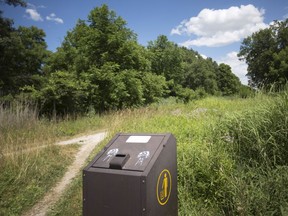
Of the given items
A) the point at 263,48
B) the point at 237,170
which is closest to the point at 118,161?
the point at 237,170

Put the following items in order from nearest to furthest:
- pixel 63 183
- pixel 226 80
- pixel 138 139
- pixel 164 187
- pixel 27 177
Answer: pixel 164 187 < pixel 138 139 < pixel 27 177 < pixel 63 183 < pixel 226 80

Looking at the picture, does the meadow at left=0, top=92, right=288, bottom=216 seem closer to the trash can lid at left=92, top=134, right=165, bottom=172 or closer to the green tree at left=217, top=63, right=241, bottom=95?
the trash can lid at left=92, top=134, right=165, bottom=172

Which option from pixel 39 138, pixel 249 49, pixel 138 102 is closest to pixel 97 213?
pixel 39 138

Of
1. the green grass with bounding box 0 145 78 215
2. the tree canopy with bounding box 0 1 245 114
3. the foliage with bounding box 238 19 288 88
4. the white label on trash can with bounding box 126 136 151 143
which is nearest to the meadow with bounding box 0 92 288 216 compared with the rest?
the green grass with bounding box 0 145 78 215

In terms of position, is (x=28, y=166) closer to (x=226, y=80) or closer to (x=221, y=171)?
(x=221, y=171)

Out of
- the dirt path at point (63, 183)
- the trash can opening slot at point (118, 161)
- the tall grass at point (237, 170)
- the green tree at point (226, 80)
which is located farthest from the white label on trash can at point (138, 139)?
the green tree at point (226, 80)

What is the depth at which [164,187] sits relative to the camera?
2641 mm

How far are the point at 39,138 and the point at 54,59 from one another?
13.2m

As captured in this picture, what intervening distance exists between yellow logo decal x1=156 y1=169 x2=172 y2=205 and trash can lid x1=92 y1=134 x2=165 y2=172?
10.8 inches

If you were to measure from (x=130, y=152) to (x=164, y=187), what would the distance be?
1.71ft

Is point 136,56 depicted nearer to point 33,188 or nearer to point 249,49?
point 33,188

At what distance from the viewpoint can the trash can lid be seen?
247 centimetres

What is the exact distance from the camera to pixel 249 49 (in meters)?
42.1

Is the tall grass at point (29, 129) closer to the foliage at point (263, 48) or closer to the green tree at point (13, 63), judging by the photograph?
the green tree at point (13, 63)
